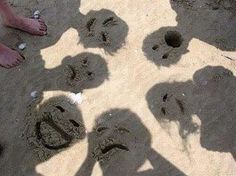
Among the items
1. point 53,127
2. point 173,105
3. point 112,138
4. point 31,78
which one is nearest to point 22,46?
point 31,78

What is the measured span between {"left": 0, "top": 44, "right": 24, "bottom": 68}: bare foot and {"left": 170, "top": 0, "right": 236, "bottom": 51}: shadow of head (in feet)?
4.71

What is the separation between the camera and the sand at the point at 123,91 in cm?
283

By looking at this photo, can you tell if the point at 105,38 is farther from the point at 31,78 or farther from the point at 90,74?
the point at 31,78

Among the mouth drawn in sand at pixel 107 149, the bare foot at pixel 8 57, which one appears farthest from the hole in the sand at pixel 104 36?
the mouth drawn in sand at pixel 107 149

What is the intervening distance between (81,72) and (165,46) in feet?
2.45

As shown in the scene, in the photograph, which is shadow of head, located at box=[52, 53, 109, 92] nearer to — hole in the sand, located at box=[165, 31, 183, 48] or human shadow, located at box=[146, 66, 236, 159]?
human shadow, located at box=[146, 66, 236, 159]

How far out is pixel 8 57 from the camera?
3.33 metres

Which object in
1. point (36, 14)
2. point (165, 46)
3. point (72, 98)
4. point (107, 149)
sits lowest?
point (107, 149)

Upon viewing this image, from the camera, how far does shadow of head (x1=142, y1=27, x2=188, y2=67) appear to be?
326 cm

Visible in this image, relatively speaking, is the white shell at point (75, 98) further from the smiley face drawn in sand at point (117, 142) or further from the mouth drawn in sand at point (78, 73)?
the smiley face drawn in sand at point (117, 142)

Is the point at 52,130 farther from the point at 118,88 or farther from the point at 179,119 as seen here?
the point at 179,119

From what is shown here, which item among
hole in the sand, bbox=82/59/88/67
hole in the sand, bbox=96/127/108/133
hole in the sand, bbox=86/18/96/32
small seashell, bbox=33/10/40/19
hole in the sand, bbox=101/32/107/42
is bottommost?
hole in the sand, bbox=96/127/108/133

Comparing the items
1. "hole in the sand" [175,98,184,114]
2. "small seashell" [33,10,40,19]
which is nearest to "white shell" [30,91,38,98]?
"small seashell" [33,10,40,19]

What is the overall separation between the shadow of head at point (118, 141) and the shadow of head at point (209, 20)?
96 centimetres
